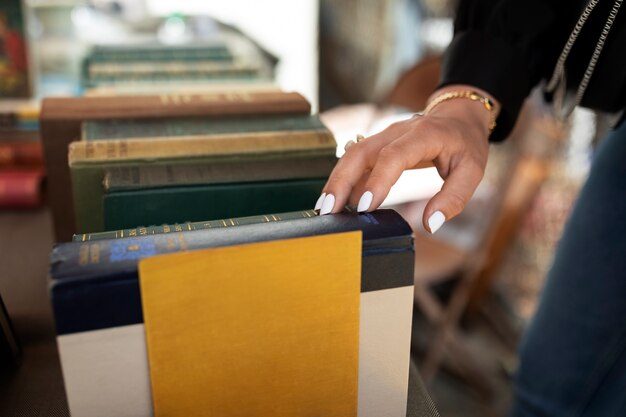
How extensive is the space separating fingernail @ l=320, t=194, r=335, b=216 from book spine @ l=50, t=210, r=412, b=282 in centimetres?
1

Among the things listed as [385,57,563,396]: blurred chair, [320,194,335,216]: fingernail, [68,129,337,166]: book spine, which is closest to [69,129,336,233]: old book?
[68,129,337,166]: book spine

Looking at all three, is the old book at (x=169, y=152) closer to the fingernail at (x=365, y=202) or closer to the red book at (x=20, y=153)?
the fingernail at (x=365, y=202)

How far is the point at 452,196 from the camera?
551 mm

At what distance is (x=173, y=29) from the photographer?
1666mm

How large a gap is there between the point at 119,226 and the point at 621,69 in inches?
22.7

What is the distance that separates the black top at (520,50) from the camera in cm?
70

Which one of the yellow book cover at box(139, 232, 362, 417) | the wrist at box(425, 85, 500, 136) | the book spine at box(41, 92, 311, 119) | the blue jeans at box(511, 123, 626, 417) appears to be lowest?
the blue jeans at box(511, 123, 626, 417)

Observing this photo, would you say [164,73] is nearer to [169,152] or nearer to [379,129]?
[169,152]

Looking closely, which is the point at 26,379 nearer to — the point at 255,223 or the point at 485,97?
the point at 255,223

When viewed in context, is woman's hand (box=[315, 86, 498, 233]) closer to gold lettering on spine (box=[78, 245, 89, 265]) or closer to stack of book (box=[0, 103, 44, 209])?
gold lettering on spine (box=[78, 245, 89, 265])

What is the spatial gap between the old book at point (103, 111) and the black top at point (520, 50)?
20 cm

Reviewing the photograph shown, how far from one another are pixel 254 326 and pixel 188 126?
34 cm

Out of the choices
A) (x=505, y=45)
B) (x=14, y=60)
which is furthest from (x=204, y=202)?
(x=14, y=60)

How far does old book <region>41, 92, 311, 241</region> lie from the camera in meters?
0.66
